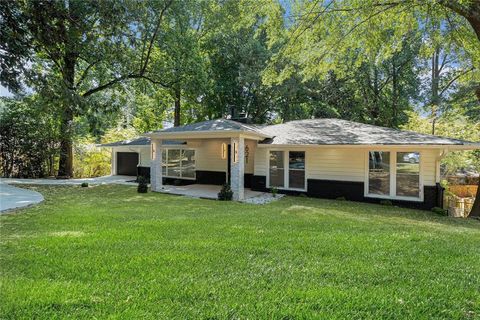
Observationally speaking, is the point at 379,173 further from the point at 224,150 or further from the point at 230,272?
the point at 230,272

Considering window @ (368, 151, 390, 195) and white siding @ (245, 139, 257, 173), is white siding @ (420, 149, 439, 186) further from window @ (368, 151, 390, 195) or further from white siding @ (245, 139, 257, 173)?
white siding @ (245, 139, 257, 173)

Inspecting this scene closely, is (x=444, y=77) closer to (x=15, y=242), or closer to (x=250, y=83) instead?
(x=250, y=83)

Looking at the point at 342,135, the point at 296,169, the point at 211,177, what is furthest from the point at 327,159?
the point at 211,177

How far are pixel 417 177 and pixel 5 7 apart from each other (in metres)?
12.6

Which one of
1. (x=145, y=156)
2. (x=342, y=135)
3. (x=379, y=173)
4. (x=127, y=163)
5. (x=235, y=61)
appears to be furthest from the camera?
(x=235, y=61)

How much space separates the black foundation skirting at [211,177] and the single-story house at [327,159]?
0.18 ft

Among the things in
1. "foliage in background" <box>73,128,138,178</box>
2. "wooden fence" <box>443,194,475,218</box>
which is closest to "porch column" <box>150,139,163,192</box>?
"foliage in background" <box>73,128,138,178</box>

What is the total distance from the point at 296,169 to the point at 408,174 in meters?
4.36

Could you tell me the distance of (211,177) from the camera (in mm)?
16484

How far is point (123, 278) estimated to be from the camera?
132 inches

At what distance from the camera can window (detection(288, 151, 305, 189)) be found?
44.1 feet

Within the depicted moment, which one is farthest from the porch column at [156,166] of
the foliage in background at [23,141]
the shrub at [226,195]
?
the foliage in background at [23,141]

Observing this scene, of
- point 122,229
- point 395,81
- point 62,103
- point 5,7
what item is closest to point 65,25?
point 5,7

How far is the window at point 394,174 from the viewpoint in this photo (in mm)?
11336
